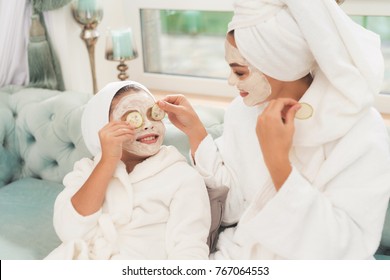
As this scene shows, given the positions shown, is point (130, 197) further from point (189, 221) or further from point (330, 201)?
point (330, 201)

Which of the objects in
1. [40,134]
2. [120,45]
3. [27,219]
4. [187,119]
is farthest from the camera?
[120,45]

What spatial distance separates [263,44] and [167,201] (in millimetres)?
490

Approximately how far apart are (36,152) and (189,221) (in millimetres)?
1084

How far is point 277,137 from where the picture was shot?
1158mm

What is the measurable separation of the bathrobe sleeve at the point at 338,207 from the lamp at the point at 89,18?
1.64 metres

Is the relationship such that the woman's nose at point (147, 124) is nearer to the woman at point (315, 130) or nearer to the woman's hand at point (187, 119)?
the woman's hand at point (187, 119)

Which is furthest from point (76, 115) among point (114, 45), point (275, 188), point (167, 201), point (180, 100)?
point (275, 188)

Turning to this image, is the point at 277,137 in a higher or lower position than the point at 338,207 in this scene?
higher

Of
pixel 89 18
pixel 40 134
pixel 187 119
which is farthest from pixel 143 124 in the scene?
pixel 89 18

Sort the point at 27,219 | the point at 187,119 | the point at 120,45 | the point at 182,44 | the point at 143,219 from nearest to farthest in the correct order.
A: 1. the point at 143,219
2. the point at 187,119
3. the point at 27,219
4. the point at 120,45
5. the point at 182,44

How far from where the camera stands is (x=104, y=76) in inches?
120

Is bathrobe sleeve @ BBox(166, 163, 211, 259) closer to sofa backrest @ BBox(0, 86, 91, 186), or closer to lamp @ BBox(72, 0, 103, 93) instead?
sofa backrest @ BBox(0, 86, 91, 186)

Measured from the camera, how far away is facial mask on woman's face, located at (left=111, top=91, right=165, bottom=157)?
1420 millimetres
